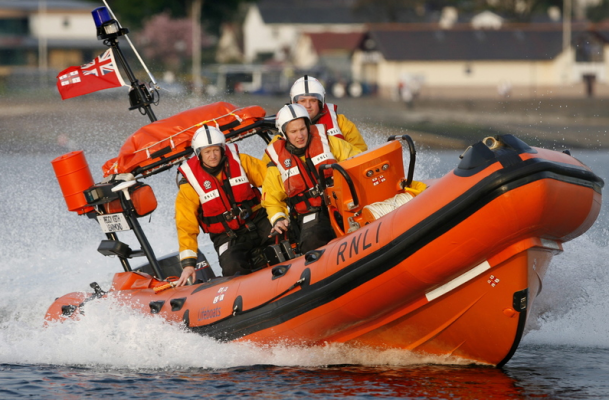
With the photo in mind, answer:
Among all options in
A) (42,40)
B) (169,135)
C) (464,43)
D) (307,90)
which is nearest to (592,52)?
(464,43)

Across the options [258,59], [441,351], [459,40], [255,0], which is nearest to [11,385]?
[441,351]

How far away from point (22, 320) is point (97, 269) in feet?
5.75

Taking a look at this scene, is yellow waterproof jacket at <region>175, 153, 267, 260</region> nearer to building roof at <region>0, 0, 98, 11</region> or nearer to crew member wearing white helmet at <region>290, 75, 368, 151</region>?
crew member wearing white helmet at <region>290, 75, 368, 151</region>

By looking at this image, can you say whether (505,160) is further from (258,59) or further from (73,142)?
(258,59)

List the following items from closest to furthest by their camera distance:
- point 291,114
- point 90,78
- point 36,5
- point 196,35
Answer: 1. point 291,114
2. point 90,78
3. point 196,35
4. point 36,5

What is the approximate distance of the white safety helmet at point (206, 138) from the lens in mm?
5719

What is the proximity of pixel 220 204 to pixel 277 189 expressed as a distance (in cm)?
40

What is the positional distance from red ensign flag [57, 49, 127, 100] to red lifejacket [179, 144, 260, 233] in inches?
49.4

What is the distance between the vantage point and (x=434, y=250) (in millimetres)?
4688

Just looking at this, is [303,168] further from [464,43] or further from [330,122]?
[464,43]

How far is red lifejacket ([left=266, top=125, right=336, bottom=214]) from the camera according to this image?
5.63 metres

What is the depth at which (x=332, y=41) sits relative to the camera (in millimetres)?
46906

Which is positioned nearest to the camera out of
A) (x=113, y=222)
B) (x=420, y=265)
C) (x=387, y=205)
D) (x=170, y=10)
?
(x=420, y=265)

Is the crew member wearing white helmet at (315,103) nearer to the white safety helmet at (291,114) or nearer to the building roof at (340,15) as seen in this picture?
the white safety helmet at (291,114)
